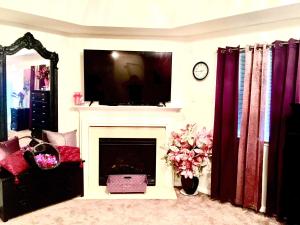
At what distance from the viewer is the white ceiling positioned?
3.17m

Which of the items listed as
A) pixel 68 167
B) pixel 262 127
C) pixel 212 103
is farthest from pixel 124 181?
pixel 262 127

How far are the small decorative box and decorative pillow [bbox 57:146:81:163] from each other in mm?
562

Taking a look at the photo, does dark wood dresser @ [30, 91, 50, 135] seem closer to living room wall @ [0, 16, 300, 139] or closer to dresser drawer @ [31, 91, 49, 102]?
dresser drawer @ [31, 91, 49, 102]

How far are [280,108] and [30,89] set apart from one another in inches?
120

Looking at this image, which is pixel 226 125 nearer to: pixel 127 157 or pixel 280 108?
pixel 280 108

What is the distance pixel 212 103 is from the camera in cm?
398

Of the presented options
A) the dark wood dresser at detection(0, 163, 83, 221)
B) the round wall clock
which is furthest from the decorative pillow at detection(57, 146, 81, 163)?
the round wall clock

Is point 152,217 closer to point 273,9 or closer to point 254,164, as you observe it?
point 254,164

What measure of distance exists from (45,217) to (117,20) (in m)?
2.49

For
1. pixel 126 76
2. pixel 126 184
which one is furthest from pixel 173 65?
pixel 126 184

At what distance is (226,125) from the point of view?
368 centimetres

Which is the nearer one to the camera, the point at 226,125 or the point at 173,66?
the point at 226,125

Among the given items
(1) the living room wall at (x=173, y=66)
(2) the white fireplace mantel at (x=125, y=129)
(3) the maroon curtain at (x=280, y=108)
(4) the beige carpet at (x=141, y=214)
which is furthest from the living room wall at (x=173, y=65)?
(4) the beige carpet at (x=141, y=214)

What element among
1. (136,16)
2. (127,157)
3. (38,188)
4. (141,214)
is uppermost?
(136,16)
